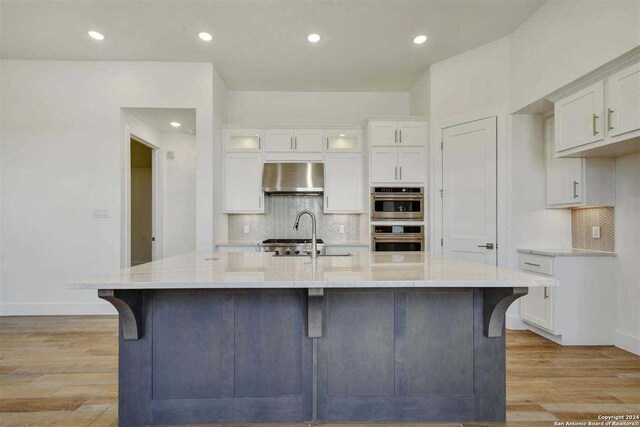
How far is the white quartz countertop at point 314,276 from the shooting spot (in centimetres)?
155

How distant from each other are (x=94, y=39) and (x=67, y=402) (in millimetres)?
3470

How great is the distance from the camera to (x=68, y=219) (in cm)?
425

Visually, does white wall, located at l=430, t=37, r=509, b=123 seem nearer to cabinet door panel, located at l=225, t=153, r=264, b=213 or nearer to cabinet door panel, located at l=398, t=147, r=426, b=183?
cabinet door panel, located at l=398, t=147, r=426, b=183

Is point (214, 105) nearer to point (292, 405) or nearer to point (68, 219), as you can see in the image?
point (68, 219)

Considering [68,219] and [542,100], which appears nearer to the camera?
[542,100]

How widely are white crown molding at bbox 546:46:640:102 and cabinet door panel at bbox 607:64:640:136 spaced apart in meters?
0.04

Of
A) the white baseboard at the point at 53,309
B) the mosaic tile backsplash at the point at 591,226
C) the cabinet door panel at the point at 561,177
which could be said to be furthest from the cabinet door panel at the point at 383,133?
the white baseboard at the point at 53,309

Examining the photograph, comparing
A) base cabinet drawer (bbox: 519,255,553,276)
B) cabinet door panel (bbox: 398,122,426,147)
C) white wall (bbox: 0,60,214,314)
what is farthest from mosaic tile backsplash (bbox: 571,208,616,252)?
white wall (bbox: 0,60,214,314)

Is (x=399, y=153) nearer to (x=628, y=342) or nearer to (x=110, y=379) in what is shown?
(x=628, y=342)

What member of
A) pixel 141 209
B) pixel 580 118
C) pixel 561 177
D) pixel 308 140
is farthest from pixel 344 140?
pixel 141 209

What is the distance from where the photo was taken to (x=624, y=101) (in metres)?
2.47

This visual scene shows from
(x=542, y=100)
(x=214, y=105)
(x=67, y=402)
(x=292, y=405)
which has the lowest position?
(x=67, y=402)

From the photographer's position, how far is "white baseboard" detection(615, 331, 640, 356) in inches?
119

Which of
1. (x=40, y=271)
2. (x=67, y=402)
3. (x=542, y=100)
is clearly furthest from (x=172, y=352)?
(x=542, y=100)
